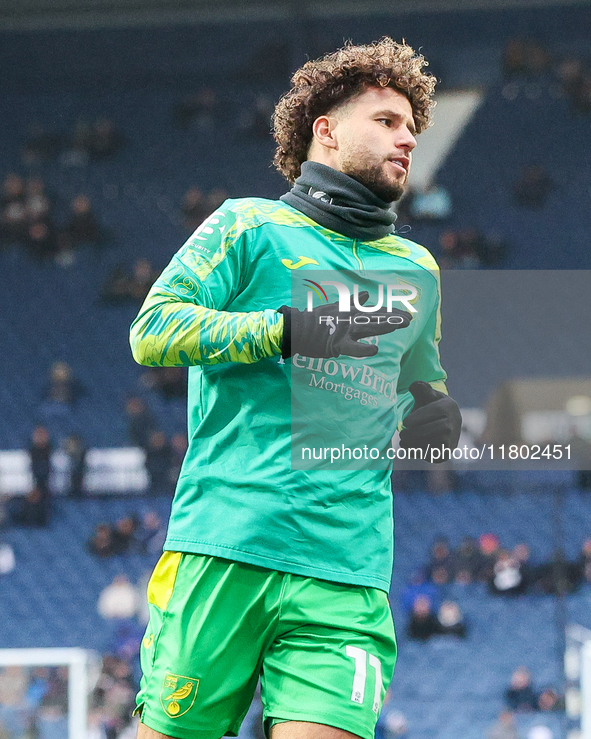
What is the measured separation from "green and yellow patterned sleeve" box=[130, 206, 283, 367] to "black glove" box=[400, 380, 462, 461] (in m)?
0.36

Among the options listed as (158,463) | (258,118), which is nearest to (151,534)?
(158,463)

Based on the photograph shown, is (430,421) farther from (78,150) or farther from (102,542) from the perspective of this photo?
(78,150)

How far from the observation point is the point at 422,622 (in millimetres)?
6969

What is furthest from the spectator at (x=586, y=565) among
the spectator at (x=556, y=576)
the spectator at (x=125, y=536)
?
the spectator at (x=125, y=536)

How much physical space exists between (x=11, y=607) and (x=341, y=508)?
6.30 metres

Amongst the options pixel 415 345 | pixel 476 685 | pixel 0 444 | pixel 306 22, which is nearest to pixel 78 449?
pixel 0 444

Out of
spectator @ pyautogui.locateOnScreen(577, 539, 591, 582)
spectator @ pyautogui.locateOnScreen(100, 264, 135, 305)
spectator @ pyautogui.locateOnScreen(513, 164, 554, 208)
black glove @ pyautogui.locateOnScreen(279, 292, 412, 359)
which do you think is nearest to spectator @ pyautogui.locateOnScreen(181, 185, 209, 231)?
spectator @ pyautogui.locateOnScreen(100, 264, 135, 305)

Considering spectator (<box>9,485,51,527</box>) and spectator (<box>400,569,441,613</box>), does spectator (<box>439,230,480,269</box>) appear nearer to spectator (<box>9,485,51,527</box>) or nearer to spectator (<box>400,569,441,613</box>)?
spectator (<box>400,569,441,613</box>)

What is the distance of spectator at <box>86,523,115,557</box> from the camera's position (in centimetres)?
755

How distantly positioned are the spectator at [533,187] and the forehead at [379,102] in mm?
8053

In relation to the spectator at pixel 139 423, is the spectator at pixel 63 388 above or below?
above

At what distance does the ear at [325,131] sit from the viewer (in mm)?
1821

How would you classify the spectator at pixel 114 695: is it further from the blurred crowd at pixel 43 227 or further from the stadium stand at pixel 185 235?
the blurred crowd at pixel 43 227

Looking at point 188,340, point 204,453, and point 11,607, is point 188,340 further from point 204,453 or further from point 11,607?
point 11,607
